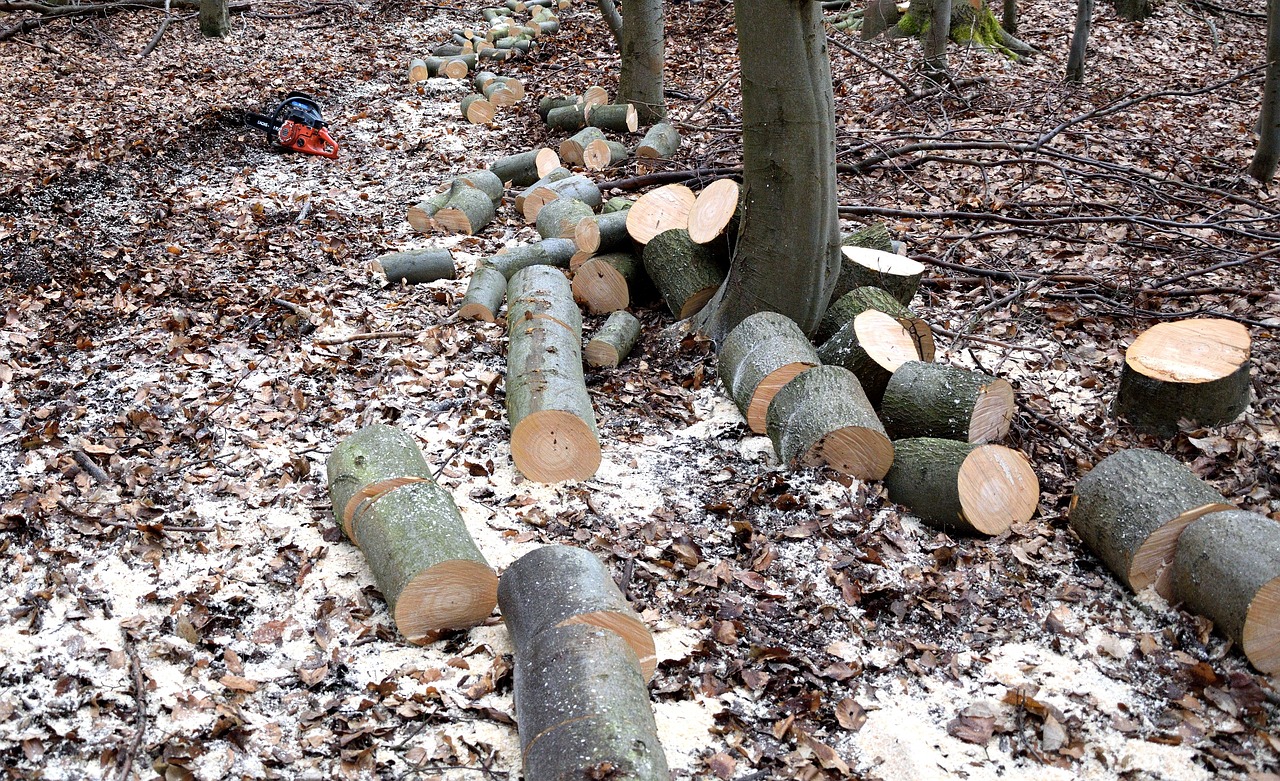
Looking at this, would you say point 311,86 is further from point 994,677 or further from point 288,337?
point 994,677

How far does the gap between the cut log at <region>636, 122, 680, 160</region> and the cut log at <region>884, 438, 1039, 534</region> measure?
4.91 m

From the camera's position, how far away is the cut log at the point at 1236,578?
2885mm

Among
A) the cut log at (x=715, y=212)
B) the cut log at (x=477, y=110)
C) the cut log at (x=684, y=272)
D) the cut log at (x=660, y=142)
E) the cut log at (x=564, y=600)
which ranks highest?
the cut log at (x=715, y=212)

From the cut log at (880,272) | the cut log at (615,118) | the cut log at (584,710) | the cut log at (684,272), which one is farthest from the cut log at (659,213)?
the cut log at (584,710)

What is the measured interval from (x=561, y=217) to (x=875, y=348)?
286cm

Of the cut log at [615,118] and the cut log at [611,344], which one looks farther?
the cut log at [615,118]

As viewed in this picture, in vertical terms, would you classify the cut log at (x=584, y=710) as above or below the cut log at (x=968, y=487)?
above

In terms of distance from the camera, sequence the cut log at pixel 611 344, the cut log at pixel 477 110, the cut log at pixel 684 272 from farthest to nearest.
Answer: the cut log at pixel 477 110 → the cut log at pixel 684 272 → the cut log at pixel 611 344

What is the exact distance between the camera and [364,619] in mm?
3260

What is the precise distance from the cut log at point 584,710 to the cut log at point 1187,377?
285cm

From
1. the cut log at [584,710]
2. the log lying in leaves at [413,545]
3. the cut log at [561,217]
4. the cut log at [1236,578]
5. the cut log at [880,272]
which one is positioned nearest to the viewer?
the cut log at [584,710]

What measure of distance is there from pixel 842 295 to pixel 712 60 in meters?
6.85

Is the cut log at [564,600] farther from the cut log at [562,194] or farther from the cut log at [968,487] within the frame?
the cut log at [562,194]

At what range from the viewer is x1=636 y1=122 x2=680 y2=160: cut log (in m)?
7.92
